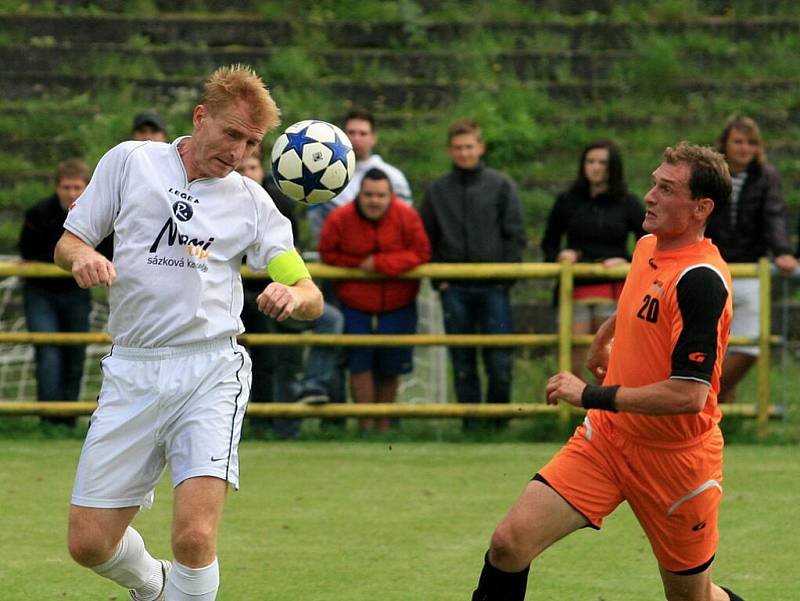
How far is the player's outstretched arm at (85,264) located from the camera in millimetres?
5062

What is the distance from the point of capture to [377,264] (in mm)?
9938

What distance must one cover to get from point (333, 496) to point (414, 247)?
2.16 metres

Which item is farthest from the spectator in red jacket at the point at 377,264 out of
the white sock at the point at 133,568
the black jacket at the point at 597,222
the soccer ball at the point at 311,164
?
the white sock at the point at 133,568

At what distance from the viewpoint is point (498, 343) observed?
9.98m

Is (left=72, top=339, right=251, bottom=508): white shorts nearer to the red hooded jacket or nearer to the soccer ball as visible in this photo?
the soccer ball

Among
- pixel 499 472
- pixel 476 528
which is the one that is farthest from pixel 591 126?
pixel 476 528

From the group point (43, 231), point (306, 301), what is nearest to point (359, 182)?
point (43, 231)

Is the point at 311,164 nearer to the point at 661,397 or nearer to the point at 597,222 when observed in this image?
the point at 661,397

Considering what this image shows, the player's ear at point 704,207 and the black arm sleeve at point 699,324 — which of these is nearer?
the black arm sleeve at point 699,324

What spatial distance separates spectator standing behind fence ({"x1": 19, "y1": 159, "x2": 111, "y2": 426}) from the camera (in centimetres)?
1011

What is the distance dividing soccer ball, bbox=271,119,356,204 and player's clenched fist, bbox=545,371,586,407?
2.05m

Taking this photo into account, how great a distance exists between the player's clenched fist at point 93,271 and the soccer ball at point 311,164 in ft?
5.76

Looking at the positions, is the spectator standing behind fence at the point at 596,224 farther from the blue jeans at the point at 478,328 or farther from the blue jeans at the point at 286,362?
the blue jeans at the point at 286,362

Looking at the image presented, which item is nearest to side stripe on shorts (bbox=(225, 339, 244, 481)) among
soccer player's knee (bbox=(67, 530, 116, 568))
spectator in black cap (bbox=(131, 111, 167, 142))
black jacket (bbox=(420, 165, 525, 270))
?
soccer player's knee (bbox=(67, 530, 116, 568))
